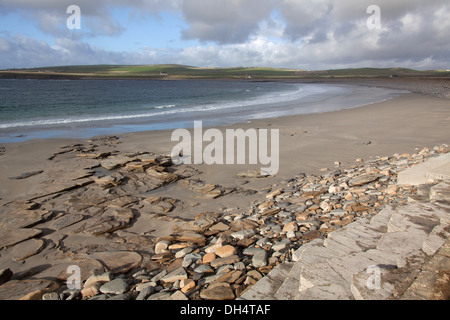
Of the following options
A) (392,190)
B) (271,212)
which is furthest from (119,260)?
(392,190)

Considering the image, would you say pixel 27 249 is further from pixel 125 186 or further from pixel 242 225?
pixel 242 225

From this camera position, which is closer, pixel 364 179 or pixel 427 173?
pixel 427 173

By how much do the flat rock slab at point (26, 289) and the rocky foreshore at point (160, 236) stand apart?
0.01m

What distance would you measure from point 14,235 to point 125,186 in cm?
260

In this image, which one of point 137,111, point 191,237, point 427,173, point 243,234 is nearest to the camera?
point 243,234

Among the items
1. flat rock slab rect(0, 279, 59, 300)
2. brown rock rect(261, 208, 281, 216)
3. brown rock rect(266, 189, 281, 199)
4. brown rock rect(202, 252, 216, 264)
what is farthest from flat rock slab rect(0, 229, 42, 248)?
brown rock rect(266, 189, 281, 199)

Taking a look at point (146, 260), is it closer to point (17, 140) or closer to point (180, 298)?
point (180, 298)

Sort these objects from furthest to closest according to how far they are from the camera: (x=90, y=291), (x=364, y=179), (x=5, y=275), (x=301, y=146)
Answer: (x=301, y=146), (x=364, y=179), (x=5, y=275), (x=90, y=291)

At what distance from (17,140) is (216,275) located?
1396 cm

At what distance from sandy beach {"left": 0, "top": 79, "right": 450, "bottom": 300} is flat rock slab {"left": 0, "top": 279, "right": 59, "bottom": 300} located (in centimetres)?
25

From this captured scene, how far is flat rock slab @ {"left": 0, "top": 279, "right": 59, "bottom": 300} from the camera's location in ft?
11.2

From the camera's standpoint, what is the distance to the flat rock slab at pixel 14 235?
15.5ft

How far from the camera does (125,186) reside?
7.18m

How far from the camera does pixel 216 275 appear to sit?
3.42 m
